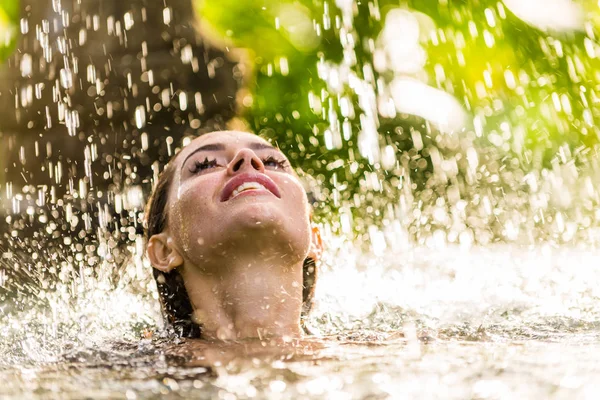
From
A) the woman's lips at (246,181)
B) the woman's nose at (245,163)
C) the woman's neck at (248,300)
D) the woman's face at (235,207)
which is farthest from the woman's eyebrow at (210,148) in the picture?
the woman's neck at (248,300)

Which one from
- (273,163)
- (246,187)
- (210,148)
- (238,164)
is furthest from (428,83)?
(246,187)

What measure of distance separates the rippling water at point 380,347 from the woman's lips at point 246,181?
672 millimetres

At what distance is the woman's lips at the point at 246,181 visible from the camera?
317cm

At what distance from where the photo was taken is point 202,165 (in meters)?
3.46

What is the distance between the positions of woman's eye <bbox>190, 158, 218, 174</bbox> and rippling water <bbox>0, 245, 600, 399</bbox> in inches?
32.2

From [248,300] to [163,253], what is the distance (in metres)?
0.61

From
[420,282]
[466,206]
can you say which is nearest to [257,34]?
[466,206]

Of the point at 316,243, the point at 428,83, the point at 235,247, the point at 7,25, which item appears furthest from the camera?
the point at 428,83

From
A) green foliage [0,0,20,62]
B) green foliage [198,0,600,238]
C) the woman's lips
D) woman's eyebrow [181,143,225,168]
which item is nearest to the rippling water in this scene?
the woman's lips

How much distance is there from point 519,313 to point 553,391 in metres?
2.76

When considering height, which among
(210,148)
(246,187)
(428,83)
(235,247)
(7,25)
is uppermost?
(7,25)

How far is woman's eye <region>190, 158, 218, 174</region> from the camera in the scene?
3439 millimetres

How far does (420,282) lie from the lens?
5.72 m

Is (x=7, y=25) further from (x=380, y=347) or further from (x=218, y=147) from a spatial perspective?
(x=380, y=347)
